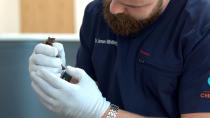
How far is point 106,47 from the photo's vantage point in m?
0.98

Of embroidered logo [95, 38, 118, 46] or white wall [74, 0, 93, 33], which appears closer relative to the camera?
embroidered logo [95, 38, 118, 46]

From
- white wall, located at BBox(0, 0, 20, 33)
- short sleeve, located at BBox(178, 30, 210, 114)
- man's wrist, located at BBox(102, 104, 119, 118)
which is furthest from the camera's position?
white wall, located at BBox(0, 0, 20, 33)

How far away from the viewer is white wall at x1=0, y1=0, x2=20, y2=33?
327 centimetres

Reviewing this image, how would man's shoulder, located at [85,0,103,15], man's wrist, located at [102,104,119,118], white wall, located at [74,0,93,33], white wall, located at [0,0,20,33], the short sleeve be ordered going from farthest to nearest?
white wall, located at [74,0,93,33] < white wall, located at [0,0,20,33] < man's shoulder, located at [85,0,103,15] < man's wrist, located at [102,104,119,118] < the short sleeve

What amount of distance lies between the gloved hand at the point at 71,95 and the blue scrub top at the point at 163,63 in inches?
3.6

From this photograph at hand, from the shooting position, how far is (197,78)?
0.80 metres

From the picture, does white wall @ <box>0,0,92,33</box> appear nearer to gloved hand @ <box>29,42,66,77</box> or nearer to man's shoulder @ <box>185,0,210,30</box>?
gloved hand @ <box>29,42,66,77</box>

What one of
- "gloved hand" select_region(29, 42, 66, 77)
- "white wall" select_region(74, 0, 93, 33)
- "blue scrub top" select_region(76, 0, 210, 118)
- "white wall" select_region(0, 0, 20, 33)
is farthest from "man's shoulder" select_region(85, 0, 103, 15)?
"white wall" select_region(74, 0, 93, 33)

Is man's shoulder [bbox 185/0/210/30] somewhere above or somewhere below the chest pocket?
above

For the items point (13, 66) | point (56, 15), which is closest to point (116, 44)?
point (13, 66)

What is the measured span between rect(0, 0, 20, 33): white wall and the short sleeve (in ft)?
8.93

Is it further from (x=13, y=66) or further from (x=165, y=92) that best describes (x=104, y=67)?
(x=13, y=66)

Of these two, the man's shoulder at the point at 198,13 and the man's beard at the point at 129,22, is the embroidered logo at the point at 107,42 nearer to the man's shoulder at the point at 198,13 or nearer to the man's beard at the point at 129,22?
the man's beard at the point at 129,22

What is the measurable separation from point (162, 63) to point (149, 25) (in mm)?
125
